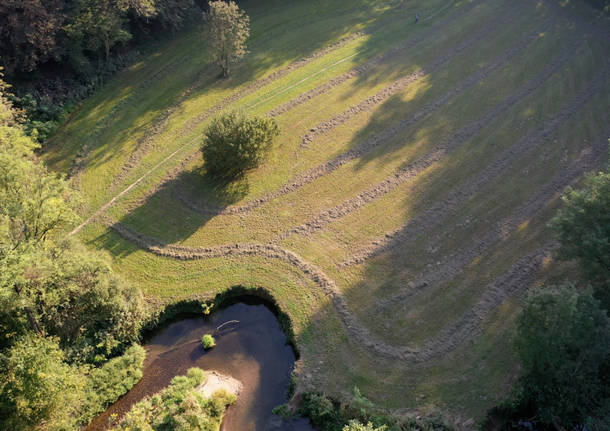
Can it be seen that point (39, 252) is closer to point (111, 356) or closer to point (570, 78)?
Answer: point (111, 356)

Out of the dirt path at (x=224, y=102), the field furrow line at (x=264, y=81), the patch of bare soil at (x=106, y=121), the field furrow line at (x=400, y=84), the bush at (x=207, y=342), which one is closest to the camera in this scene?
the bush at (x=207, y=342)

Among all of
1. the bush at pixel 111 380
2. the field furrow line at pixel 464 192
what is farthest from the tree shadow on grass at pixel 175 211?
the field furrow line at pixel 464 192

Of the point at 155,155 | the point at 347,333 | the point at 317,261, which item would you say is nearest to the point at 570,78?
the point at 317,261

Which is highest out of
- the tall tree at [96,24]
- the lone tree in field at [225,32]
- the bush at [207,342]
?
the tall tree at [96,24]

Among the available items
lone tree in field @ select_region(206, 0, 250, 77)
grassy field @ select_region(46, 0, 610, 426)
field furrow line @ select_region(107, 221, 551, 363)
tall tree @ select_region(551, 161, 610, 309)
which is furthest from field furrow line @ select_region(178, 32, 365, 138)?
tall tree @ select_region(551, 161, 610, 309)

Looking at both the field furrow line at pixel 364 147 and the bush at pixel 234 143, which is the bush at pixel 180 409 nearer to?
the field furrow line at pixel 364 147

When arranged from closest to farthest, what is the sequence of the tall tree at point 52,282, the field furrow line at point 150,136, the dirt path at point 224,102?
1. the tall tree at point 52,282
2. the dirt path at point 224,102
3. the field furrow line at point 150,136
